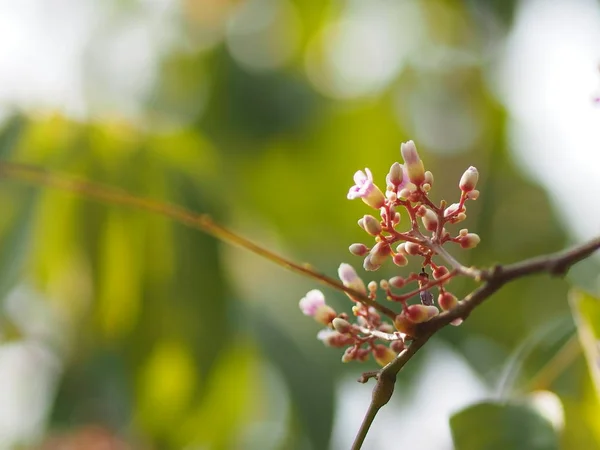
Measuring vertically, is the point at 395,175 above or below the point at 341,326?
above

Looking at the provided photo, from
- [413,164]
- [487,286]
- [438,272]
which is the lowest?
[487,286]

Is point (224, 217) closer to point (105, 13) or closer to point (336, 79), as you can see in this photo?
point (336, 79)

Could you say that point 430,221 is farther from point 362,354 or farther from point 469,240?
point 362,354

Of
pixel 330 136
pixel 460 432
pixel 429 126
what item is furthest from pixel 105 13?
pixel 460 432

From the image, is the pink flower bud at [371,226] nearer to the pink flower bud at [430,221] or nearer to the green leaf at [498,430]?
the pink flower bud at [430,221]

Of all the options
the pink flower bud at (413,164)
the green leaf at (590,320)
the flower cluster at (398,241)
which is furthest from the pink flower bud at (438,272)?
the green leaf at (590,320)

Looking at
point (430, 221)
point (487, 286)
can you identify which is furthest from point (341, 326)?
point (487, 286)

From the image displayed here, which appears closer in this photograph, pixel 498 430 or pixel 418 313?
pixel 418 313
